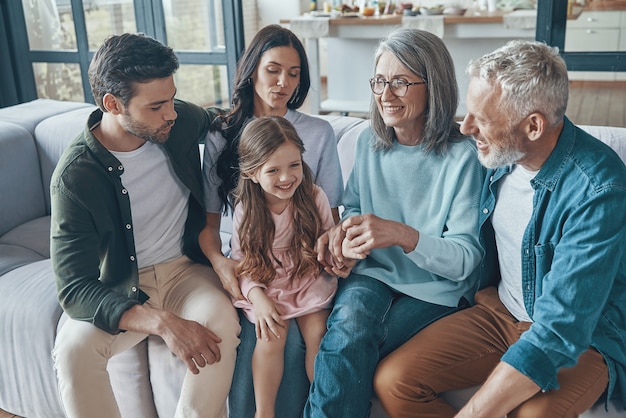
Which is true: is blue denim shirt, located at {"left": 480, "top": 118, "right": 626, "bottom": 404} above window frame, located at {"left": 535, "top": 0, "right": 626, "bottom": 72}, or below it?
below

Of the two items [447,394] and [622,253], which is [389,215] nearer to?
[447,394]

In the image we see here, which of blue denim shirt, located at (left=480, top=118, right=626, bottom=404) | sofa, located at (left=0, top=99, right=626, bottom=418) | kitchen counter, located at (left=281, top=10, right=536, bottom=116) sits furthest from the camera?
kitchen counter, located at (left=281, top=10, right=536, bottom=116)

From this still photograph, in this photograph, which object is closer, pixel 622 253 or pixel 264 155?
pixel 622 253

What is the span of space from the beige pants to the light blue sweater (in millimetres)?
412

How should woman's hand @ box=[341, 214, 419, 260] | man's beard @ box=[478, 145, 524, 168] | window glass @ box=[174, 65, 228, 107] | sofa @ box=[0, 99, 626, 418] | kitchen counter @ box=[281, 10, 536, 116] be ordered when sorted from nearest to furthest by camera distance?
man's beard @ box=[478, 145, 524, 168] → woman's hand @ box=[341, 214, 419, 260] → sofa @ box=[0, 99, 626, 418] → window glass @ box=[174, 65, 228, 107] → kitchen counter @ box=[281, 10, 536, 116]

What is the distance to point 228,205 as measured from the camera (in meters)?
2.08

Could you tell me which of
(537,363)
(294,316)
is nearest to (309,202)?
(294,316)

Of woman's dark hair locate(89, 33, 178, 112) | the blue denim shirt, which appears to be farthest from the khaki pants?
woman's dark hair locate(89, 33, 178, 112)

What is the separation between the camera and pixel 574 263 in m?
1.42

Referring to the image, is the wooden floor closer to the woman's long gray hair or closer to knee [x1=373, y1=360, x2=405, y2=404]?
the woman's long gray hair

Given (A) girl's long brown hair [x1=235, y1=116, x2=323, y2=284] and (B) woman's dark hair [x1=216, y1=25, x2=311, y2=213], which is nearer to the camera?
(A) girl's long brown hair [x1=235, y1=116, x2=323, y2=284]

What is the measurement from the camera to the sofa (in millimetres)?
1906

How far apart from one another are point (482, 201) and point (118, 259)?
1010 millimetres

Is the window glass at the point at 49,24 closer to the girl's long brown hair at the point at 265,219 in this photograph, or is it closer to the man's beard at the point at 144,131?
the man's beard at the point at 144,131
